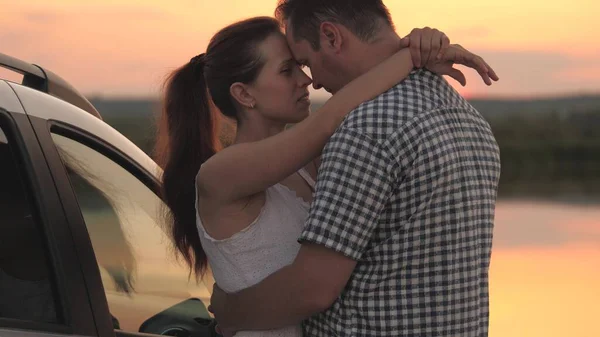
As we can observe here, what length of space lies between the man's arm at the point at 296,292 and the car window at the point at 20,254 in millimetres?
449

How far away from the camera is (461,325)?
8.11ft

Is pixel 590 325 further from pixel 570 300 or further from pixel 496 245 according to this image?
pixel 496 245

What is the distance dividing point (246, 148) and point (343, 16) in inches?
15.7

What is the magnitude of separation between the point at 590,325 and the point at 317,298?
7.75 meters

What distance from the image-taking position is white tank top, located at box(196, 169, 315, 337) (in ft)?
8.58

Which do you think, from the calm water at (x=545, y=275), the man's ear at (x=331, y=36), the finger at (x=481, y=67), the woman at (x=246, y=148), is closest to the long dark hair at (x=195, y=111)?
the woman at (x=246, y=148)

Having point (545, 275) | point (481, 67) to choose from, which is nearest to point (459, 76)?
point (481, 67)

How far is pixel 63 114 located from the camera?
2.77 m

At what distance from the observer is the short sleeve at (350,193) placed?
2.32 meters

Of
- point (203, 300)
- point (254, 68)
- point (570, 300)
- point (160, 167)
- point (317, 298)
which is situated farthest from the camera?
point (570, 300)

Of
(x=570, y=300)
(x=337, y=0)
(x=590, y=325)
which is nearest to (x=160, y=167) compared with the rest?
(x=337, y=0)

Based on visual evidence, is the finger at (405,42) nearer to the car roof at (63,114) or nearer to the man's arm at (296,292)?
the man's arm at (296,292)

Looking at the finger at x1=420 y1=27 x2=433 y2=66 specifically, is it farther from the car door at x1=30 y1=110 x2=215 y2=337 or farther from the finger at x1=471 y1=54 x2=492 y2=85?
the car door at x1=30 y1=110 x2=215 y2=337

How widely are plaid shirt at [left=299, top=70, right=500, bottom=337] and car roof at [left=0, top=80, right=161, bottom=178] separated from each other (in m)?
0.77
